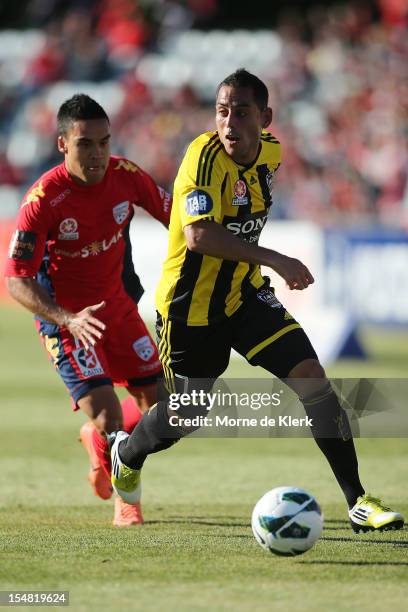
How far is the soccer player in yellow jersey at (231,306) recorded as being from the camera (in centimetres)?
621

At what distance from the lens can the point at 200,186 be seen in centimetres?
613

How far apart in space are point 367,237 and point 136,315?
34.6 feet

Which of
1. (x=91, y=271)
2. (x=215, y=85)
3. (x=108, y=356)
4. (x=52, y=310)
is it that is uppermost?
(x=215, y=85)

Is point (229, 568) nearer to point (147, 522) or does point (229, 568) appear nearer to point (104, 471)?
point (147, 522)

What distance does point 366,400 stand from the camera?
725 cm

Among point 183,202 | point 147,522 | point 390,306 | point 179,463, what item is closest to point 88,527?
point 147,522

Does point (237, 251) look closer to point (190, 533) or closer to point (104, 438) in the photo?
point (190, 533)

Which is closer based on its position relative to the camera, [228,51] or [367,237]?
[367,237]

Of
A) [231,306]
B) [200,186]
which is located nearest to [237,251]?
[200,186]

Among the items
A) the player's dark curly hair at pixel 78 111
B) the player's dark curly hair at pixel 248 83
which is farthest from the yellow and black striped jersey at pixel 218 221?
the player's dark curly hair at pixel 78 111

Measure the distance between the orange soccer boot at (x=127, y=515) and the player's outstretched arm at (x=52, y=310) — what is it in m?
0.99

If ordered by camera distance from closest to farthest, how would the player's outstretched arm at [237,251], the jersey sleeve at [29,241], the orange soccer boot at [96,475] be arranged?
the player's outstretched arm at [237,251] < the jersey sleeve at [29,241] < the orange soccer boot at [96,475]

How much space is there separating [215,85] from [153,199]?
21.1 meters

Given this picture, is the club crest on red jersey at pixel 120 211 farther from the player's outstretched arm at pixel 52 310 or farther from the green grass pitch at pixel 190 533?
the green grass pitch at pixel 190 533
